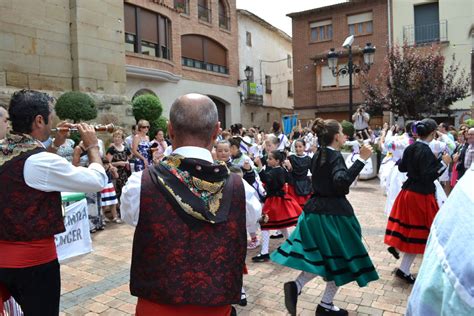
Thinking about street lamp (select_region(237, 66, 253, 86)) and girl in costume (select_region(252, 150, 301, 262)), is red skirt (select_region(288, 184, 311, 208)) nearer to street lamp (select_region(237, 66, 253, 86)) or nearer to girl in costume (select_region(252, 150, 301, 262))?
girl in costume (select_region(252, 150, 301, 262))

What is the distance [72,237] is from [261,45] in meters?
26.4

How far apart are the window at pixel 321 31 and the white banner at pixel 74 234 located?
2289 centimetres

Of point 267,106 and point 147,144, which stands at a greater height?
point 267,106

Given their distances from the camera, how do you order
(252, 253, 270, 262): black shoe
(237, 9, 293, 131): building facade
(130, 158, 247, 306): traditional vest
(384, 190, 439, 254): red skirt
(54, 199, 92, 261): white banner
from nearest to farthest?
(130, 158, 247, 306): traditional vest < (54, 199, 92, 261): white banner < (384, 190, 439, 254): red skirt < (252, 253, 270, 262): black shoe < (237, 9, 293, 131): building facade

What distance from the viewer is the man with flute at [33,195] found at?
230 centimetres

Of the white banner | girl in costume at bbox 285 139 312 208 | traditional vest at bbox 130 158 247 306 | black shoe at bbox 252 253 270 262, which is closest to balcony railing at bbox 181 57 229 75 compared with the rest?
girl in costume at bbox 285 139 312 208

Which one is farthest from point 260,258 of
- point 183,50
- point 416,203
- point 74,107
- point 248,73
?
point 248,73

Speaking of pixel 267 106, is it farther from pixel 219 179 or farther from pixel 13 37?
pixel 219 179

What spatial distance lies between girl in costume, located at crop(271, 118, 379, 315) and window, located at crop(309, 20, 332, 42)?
2276 cm

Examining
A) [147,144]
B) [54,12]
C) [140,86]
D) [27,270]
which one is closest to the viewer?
[27,270]

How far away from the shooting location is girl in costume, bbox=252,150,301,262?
5.41 metres

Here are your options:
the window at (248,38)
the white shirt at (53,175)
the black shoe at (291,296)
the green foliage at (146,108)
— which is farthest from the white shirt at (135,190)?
the window at (248,38)

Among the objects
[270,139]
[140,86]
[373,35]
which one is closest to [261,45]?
[373,35]

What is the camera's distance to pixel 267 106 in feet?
95.2
